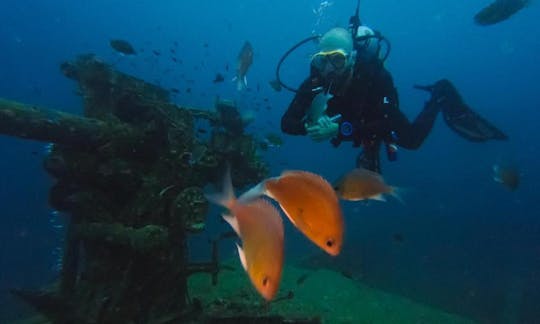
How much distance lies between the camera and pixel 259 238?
1.73 m

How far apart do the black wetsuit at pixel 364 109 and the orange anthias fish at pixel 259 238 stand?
393cm

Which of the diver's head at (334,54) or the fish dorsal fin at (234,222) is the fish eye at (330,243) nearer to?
the fish dorsal fin at (234,222)

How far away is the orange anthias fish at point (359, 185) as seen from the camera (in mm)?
3197

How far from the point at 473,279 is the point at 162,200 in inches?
640

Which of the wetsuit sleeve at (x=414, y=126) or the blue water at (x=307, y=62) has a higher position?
the blue water at (x=307, y=62)

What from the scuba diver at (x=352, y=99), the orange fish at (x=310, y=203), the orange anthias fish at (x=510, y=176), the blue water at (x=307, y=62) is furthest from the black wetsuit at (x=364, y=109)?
the blue water at (x=307, y=62)

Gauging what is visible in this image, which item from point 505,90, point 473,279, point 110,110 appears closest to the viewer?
point 110,110

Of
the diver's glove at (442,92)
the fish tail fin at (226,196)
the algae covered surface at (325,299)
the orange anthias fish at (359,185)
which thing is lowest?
the algae covered surface at (325,299)

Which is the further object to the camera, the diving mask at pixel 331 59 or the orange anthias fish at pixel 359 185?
the diving mask at pixel 331 59

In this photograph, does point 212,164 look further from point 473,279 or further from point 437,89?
point 473,279

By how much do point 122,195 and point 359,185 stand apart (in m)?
4.22

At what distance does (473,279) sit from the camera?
17000 mm

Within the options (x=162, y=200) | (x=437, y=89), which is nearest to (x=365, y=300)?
(x=437, y=89)

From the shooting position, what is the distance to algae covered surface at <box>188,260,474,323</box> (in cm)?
679
